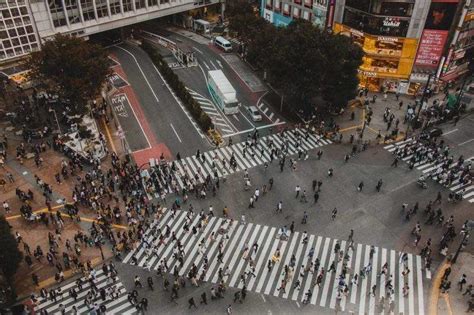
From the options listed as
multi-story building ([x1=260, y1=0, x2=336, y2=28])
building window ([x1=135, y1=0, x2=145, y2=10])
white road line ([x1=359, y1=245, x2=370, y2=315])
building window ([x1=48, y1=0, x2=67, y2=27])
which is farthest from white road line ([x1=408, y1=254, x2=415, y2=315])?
building window ([x1=135, y1=0, x2=145, y2=10])

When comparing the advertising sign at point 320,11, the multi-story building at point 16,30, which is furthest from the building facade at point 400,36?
the multi-story building at point 16,30

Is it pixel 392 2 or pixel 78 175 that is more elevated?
pixel 392 2

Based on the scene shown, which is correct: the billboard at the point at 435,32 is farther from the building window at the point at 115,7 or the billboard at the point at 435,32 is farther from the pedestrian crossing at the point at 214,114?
the building window at the point at 115,7

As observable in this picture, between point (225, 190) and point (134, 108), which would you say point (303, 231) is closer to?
point (225, 190)

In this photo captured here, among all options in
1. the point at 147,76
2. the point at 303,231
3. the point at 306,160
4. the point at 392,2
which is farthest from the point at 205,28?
the point at 303,231

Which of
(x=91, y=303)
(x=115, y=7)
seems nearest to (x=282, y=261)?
(x=91, y=303)

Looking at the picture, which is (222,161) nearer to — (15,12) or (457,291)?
(457,291)
